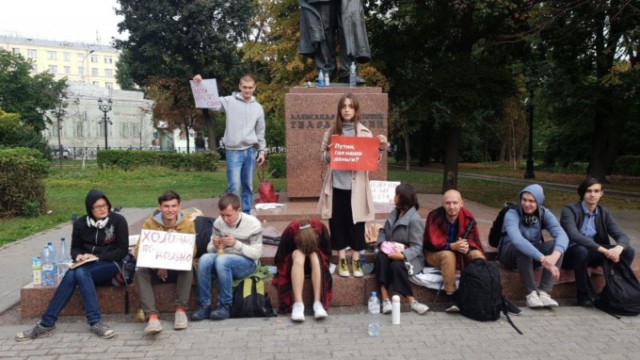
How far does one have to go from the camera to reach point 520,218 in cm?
506

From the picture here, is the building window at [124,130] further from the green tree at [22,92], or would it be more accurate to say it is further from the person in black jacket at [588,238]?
the person in black jacket at [588,238]

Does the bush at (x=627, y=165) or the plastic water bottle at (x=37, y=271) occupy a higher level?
the bush at (x=627, y=165)

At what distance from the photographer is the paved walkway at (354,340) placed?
3.89 meters

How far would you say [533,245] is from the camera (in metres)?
4.97

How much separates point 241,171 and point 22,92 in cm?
4075

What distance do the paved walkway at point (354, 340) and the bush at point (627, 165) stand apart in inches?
941

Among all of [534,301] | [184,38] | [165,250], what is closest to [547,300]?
[534,301]

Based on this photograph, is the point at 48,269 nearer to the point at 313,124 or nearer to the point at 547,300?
the point at 313,124

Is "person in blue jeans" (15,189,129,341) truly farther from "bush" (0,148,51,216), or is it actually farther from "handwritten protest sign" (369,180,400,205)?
"bush" (0,148,51,216)

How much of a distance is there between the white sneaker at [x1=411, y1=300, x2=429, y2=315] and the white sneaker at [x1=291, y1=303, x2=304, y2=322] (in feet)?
3.52

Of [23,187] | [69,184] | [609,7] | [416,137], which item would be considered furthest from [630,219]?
[416,137]

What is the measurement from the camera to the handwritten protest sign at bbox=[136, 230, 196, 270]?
4.44 meters

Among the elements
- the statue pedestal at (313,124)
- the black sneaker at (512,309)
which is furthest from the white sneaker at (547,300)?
the statue pedestal at (313,124)

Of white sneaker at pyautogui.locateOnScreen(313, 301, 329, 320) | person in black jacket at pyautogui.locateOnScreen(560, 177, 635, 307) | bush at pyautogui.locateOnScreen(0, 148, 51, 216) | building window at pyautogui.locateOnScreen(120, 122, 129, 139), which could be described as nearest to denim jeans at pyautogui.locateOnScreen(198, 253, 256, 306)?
white sneaker at pyautogui.locateOnScreen(313, 301, 329, 320)
